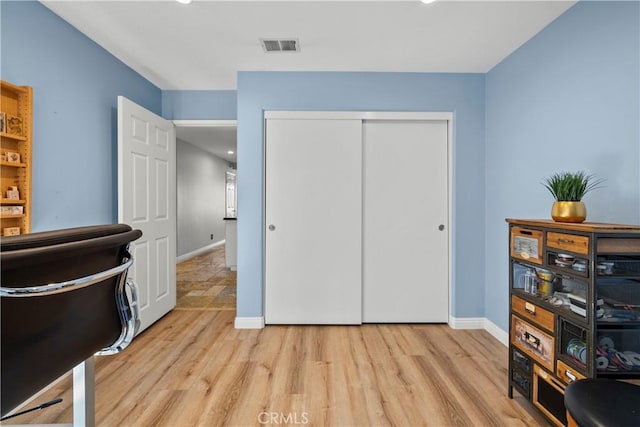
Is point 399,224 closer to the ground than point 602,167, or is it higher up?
closer to the ground

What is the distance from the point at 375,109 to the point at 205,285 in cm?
335

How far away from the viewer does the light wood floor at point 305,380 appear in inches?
69.3

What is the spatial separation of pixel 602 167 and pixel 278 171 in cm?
235

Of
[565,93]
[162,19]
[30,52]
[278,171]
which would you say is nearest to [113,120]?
[30,52]

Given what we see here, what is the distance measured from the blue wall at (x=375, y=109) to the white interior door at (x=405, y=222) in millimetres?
139

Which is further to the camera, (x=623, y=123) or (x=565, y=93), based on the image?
(x=565, y=93)

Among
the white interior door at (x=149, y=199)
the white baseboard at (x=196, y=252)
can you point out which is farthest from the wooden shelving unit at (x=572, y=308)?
the white baseboard at (x=196, y=252)

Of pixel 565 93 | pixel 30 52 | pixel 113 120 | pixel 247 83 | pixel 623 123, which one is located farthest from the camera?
pixel 247 83

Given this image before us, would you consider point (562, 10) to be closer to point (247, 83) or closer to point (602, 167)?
point (602, 167)

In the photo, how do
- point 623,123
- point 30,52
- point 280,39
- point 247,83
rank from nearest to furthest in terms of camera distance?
point 623,123 < point 30,52 < point 280,39 < point 247,83

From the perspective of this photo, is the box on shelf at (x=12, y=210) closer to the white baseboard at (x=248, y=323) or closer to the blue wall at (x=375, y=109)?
the blue wall at (x=375, y=109)

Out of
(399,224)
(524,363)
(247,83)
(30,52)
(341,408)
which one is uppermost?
(247,83)

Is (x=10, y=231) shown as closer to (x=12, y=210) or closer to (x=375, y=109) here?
(x=12, y=210)

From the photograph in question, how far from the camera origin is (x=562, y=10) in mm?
2047
